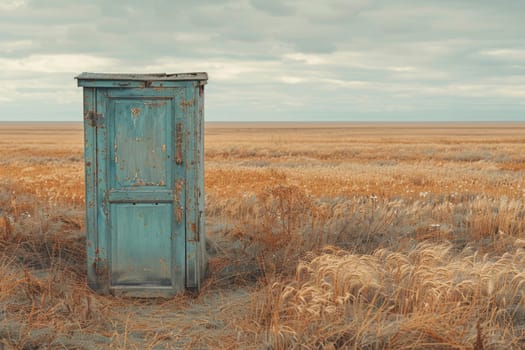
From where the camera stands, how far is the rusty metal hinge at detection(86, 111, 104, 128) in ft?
20.0

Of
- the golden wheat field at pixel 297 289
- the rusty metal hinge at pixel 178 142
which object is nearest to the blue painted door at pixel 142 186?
the rusty metal hinge at pixel 178 142

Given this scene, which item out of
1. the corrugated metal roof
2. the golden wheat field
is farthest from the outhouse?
the golden wheat field

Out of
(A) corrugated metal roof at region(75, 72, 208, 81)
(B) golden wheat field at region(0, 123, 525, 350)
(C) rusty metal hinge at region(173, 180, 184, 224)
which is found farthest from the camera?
(C) rusty metal hinge at region(173, 180, 184, 224)

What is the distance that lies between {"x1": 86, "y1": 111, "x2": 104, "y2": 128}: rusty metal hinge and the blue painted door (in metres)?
0.01

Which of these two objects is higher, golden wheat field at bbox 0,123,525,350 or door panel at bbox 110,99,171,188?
door panel at bbox 110,99,171,188

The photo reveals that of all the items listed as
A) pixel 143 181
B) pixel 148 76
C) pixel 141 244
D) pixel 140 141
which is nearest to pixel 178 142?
pixel 140 141

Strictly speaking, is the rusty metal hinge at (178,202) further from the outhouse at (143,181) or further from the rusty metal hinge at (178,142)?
the rusty metal hinge at (178,142)

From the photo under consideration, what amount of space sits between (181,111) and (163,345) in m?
2.39

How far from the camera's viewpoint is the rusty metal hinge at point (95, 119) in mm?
6105

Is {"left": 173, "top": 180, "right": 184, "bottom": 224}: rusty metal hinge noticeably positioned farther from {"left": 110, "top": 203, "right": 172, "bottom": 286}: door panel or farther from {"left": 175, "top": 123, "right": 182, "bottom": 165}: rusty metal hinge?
{"left": 175, "top": 123, "right": 182, "bottom": 165}: rusty metal hinge

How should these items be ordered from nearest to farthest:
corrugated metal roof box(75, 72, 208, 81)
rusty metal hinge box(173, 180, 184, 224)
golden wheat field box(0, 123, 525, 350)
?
golden wheat field box(0, 123, 525, 350) < corrugated metal roof box(75, 72, 208, 81) < rusty metal hinge box(173, 180, 184, 224)

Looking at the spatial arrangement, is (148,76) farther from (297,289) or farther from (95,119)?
(297,289)

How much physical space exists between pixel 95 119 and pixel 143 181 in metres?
0.80

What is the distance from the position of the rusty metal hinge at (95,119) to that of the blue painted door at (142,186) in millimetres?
14
